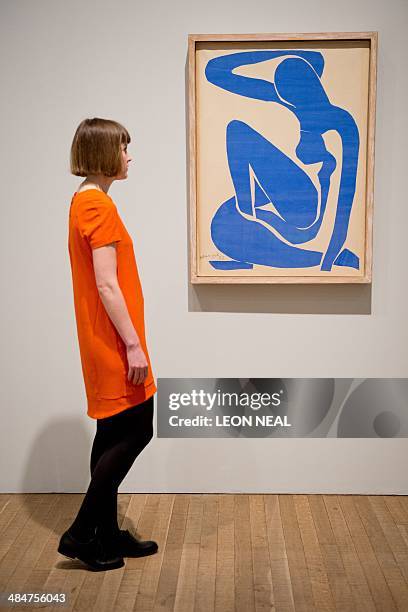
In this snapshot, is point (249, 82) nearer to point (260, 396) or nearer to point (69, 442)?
point (260, 396)

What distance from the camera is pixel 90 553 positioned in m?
2.30

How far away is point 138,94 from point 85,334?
3.30 feet

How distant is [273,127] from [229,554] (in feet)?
4.93

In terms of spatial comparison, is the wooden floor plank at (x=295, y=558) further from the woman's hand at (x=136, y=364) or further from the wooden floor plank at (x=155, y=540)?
the woman's hand at (x=136, y=364)

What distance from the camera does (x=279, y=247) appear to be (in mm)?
2717

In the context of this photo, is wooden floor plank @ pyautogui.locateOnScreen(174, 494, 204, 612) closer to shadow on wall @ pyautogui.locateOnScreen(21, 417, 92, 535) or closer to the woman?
the woman

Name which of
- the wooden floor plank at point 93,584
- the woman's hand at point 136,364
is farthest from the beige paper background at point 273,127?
the wooden floor plank at point 93,584

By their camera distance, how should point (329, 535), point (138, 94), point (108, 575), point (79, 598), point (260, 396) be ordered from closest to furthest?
point (79, 598)
point (108, 575)
point (329, 535)
point (138, 94)
point (260, 396)

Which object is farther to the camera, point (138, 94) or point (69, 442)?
point (69, 442)

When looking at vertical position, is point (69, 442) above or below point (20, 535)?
above

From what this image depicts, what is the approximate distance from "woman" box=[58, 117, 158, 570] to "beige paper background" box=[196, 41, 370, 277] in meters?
0.53

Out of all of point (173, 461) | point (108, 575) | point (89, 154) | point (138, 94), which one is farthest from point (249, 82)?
point (108, 575)

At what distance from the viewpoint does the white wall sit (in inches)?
105

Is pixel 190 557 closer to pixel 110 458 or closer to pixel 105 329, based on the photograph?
pixel 110 458
